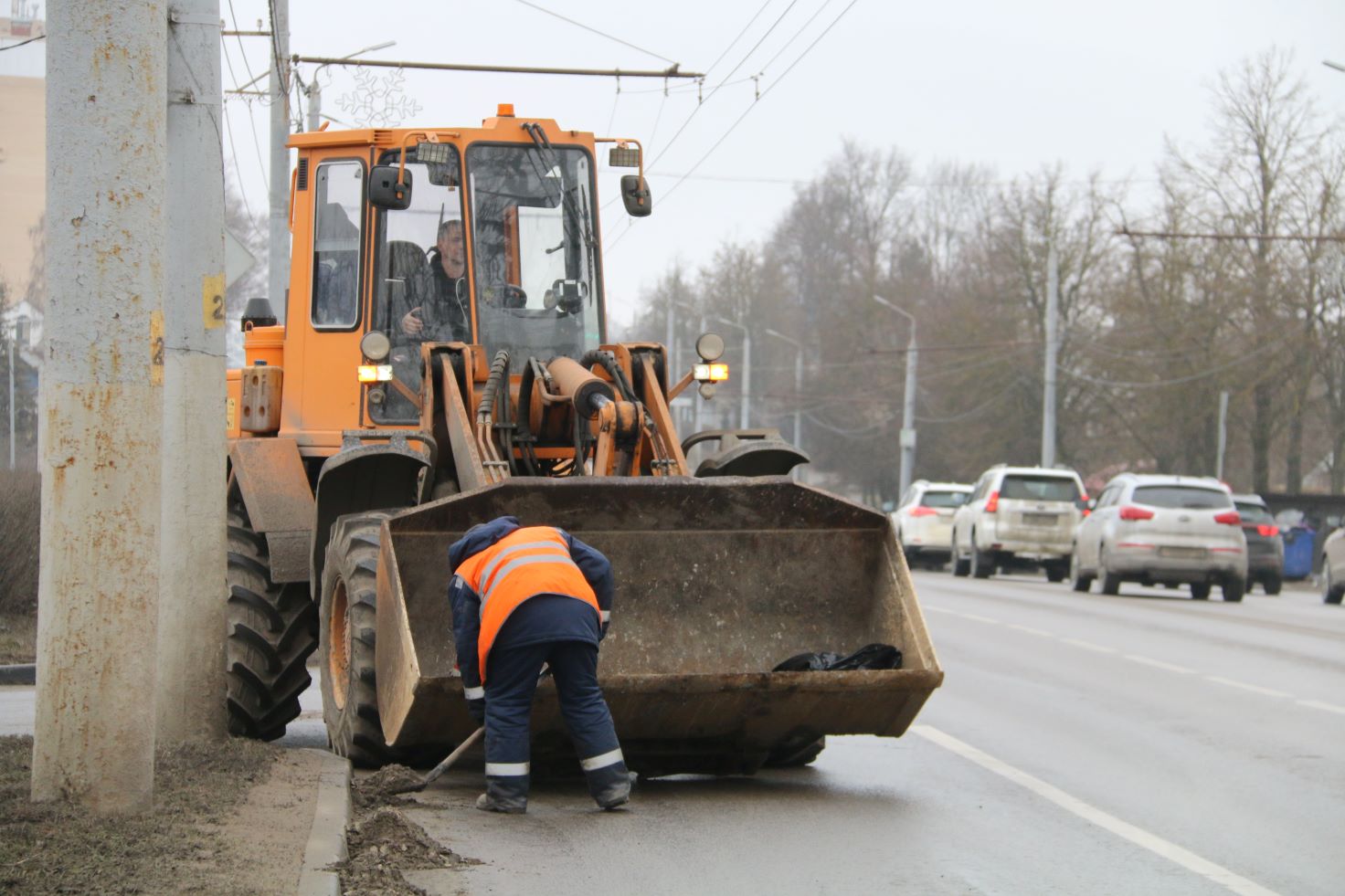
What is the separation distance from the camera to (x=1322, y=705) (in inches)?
529

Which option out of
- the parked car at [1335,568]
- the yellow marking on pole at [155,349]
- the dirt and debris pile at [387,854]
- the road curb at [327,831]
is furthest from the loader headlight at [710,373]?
the parked car at [1335,568]

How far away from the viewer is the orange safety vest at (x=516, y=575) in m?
7.73

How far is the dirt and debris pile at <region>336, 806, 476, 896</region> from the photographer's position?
6.36 meters

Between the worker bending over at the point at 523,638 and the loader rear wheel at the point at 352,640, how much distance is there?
74cm

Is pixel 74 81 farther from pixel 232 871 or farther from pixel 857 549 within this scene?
pixel 857 549

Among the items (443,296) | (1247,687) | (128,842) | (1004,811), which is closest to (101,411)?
(128,842)

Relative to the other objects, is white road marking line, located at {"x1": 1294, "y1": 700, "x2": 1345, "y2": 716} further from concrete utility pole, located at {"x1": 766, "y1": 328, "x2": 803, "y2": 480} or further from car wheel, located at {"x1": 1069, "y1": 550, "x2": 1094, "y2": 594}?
concrete utility pole, located at {"x1": 766, "y1": 328, "x2": 803, "y2": 480}

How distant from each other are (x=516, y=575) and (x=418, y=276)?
350 cm

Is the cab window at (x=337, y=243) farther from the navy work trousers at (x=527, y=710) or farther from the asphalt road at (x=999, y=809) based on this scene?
the navy work trousers at (x=527, y=710)

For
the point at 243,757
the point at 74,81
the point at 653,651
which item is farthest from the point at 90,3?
the point at 653,651

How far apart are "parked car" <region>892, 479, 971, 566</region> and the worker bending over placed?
28765mm

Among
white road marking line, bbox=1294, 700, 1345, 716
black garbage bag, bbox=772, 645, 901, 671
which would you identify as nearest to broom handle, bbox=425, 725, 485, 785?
black garbage bag, bbox=772, 645, 901, 671

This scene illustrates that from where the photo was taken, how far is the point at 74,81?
21.7 feet

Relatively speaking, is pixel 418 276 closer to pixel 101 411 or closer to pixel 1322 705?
pixel 101 411
